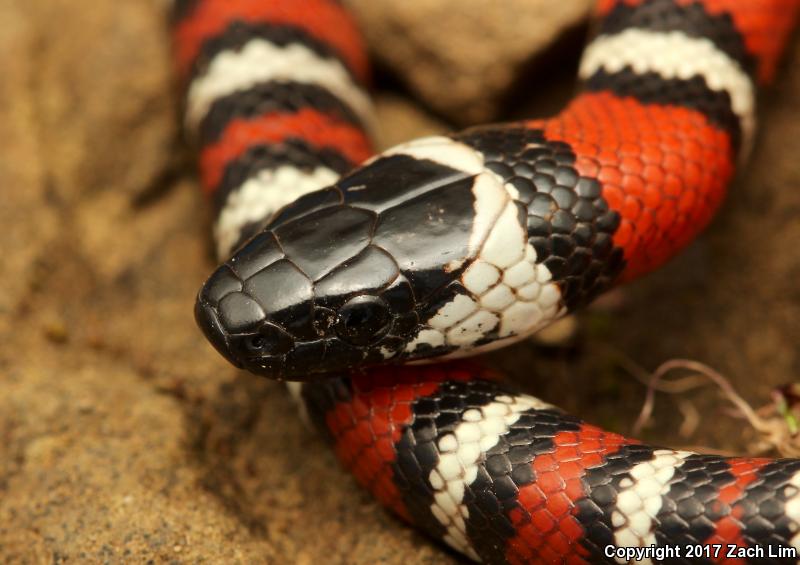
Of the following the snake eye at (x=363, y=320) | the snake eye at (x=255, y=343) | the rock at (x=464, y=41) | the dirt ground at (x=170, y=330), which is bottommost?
the dirt ground at (x=170, y=330)

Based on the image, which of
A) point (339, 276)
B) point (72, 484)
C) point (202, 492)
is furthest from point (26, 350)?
point (339, 276)

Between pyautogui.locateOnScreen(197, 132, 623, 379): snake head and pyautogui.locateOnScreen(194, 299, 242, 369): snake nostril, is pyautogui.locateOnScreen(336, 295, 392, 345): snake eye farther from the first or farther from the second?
pyautogui.locateOnScreen(194, 299, 242, 369): snake nostril

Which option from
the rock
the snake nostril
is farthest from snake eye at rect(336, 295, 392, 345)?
Result: the rock

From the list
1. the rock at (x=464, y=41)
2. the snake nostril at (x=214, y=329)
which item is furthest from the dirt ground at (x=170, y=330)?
the snake nostril at (x=214, y=329)

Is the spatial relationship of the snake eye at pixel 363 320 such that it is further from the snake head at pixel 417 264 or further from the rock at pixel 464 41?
the rock at pixel 464 41

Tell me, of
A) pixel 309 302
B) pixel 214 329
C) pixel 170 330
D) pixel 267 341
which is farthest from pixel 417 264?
pixel 170 330

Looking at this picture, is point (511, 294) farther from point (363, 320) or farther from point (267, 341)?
point (267, 341)
